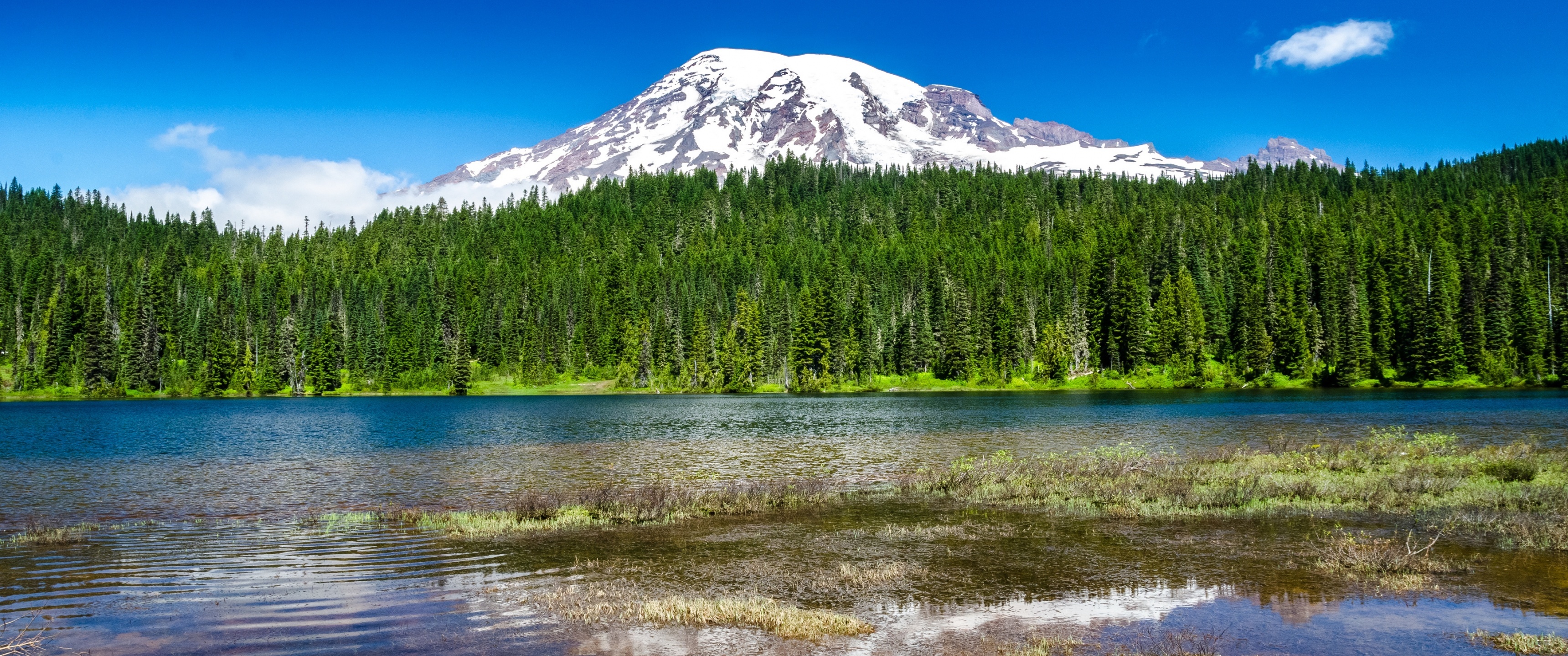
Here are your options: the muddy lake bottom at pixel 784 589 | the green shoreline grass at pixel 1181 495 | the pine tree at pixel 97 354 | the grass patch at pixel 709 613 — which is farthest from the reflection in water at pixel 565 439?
the pine tree at pixel 97 354

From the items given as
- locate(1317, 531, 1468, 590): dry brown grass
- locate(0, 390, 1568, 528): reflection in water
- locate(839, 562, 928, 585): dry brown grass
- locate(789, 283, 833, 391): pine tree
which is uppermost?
locate(789, 283, 833, 391): pine tree

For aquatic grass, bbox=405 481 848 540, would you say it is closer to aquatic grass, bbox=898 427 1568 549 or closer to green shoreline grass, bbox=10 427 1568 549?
green shoreline grass, bbox=10 427 1568 549

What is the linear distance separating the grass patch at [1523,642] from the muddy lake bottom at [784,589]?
272 mm

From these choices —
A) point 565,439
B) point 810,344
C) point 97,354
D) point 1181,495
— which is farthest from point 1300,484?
point 97,354

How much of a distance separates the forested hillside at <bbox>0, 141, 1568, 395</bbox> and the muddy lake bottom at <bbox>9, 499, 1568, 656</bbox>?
125288 mm

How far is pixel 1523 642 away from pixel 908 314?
5764 inches

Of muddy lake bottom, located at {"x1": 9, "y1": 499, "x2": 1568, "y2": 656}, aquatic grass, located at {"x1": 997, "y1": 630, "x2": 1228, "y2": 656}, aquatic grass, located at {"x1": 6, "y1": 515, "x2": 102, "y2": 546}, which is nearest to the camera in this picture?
aquatic grass, located at {"x1": 997, "y1": 630, "x2": 1228, "y2": 656}

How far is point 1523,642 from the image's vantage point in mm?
11344

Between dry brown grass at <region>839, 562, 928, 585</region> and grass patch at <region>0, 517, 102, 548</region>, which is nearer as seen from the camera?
dry brown grass at <region>839, 562, 928, 585</region>

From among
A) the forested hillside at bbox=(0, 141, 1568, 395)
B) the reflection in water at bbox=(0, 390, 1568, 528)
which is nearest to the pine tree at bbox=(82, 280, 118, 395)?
the forested hillside at bbox=(0, 141, 1568, 395)

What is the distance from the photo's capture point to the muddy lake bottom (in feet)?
41.4

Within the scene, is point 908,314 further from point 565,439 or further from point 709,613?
point 709,613

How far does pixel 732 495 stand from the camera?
27375 mm

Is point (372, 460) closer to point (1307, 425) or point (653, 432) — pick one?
point (653, 432)
